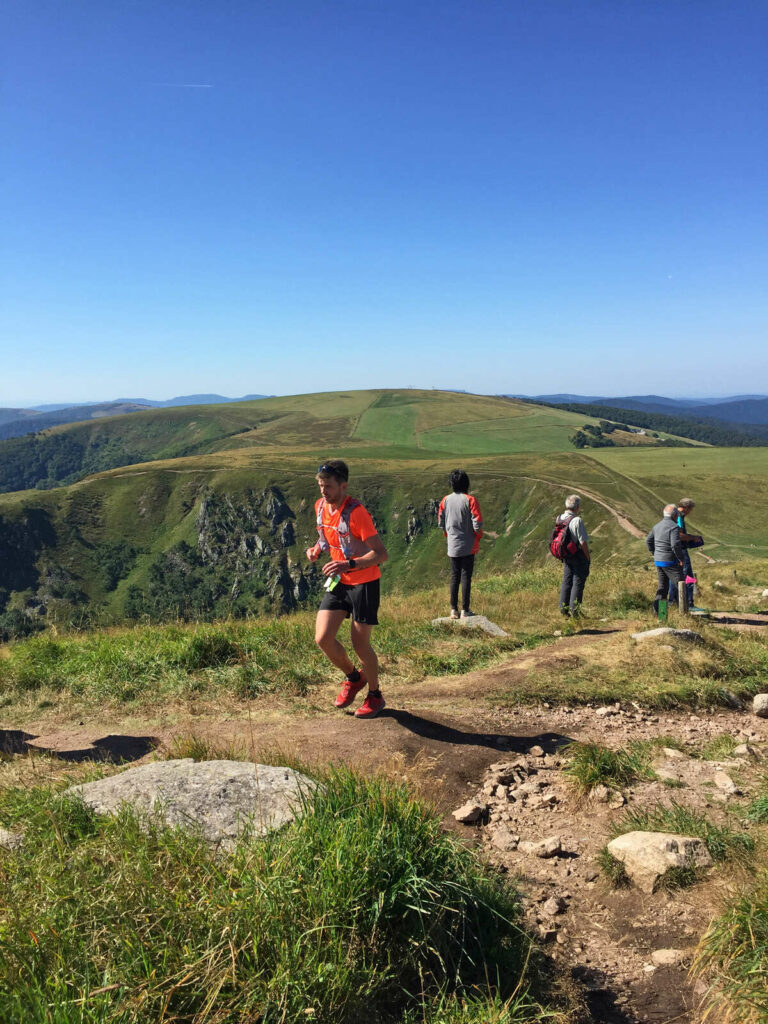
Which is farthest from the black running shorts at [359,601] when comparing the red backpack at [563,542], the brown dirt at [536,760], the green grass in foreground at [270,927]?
the red backpack at [563,542]

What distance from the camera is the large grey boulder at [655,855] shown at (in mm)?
3297

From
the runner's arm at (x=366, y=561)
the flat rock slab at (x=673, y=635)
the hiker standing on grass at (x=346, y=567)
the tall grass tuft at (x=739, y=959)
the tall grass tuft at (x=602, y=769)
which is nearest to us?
the tall grass tuft at (x=739, y=959)

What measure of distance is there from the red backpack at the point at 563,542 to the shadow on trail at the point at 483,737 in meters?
4.79

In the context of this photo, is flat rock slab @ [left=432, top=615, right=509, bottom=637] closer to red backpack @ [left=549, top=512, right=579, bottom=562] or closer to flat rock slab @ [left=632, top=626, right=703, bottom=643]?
red backpack @ [left=549, top=512, right=579, bottom=562]

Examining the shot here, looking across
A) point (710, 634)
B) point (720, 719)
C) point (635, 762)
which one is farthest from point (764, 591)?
point (635, 762)

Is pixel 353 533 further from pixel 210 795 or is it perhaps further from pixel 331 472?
pixel 210 795

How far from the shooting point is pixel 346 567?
5609 mm

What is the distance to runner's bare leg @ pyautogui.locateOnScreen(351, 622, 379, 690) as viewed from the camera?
18.9 ft

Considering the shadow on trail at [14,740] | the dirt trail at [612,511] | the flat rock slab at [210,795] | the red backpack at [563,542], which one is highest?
the red backpack at [563,542]

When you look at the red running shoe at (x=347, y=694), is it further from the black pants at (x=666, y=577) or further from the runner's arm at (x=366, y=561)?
the black pants at (x=666, y=577)

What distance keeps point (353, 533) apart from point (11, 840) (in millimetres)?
3473

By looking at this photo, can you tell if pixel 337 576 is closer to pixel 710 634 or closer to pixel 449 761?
pixel 449 761

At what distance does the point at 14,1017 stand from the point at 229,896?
74 centimetres

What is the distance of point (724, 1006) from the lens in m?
2.37
